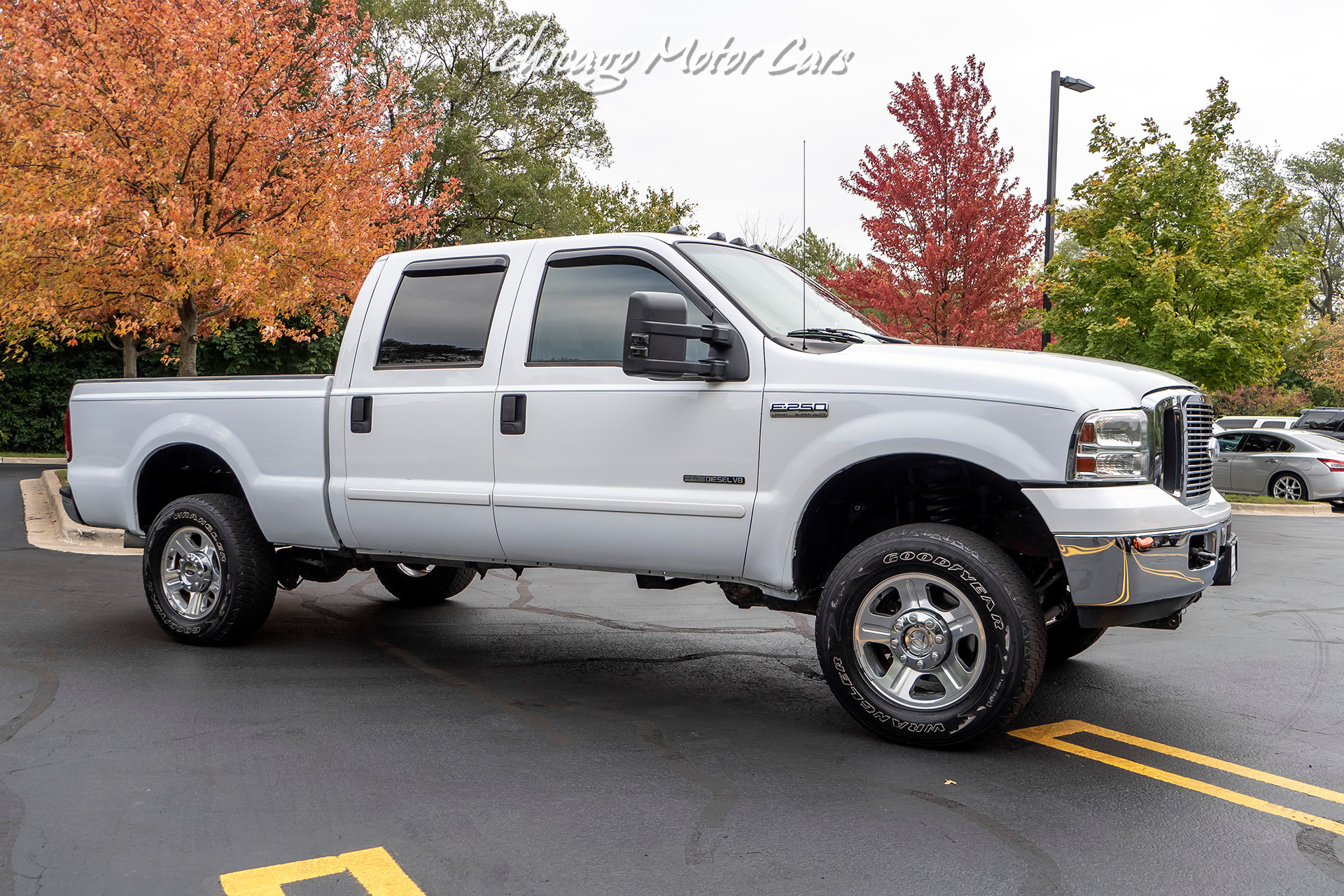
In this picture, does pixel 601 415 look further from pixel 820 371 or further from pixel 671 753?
pixel 671 753

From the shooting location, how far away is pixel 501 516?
531 centimetres

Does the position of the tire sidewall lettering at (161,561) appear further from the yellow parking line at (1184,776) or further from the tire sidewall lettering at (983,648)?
the yellow parking line at (1184,776)

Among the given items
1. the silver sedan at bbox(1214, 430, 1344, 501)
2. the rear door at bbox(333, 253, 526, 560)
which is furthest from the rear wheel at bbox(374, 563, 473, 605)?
the silver sedan at bbox(1214, 430, 1344, 501)

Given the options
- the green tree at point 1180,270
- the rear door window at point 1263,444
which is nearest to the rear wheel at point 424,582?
the green tree at point 1180,270

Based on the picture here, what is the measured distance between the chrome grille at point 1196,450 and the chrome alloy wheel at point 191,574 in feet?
16.7

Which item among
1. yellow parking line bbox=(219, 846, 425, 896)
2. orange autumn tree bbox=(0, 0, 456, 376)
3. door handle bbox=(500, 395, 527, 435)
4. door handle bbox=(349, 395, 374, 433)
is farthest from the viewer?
orange autumn tree bbox=(0, 0, 456, 376)

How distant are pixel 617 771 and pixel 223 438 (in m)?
3.40

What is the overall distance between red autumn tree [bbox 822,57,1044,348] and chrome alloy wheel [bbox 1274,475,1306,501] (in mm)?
5926

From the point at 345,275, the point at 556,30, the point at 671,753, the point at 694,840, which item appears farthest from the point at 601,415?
the point at 556,30

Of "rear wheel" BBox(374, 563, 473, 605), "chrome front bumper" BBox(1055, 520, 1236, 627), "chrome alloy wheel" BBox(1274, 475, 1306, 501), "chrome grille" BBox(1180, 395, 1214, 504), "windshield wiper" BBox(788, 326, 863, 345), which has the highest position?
"windshield wiper" BBox(788, 326, 863, 345)

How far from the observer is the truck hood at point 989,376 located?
4.25m

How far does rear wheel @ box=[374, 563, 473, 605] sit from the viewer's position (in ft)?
25.7

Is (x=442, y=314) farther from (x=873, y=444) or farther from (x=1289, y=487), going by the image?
(x=1289, y=487)

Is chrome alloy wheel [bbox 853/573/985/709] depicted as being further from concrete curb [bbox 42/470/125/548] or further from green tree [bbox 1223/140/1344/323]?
green tree [bbox 1223/140/1344/323]
